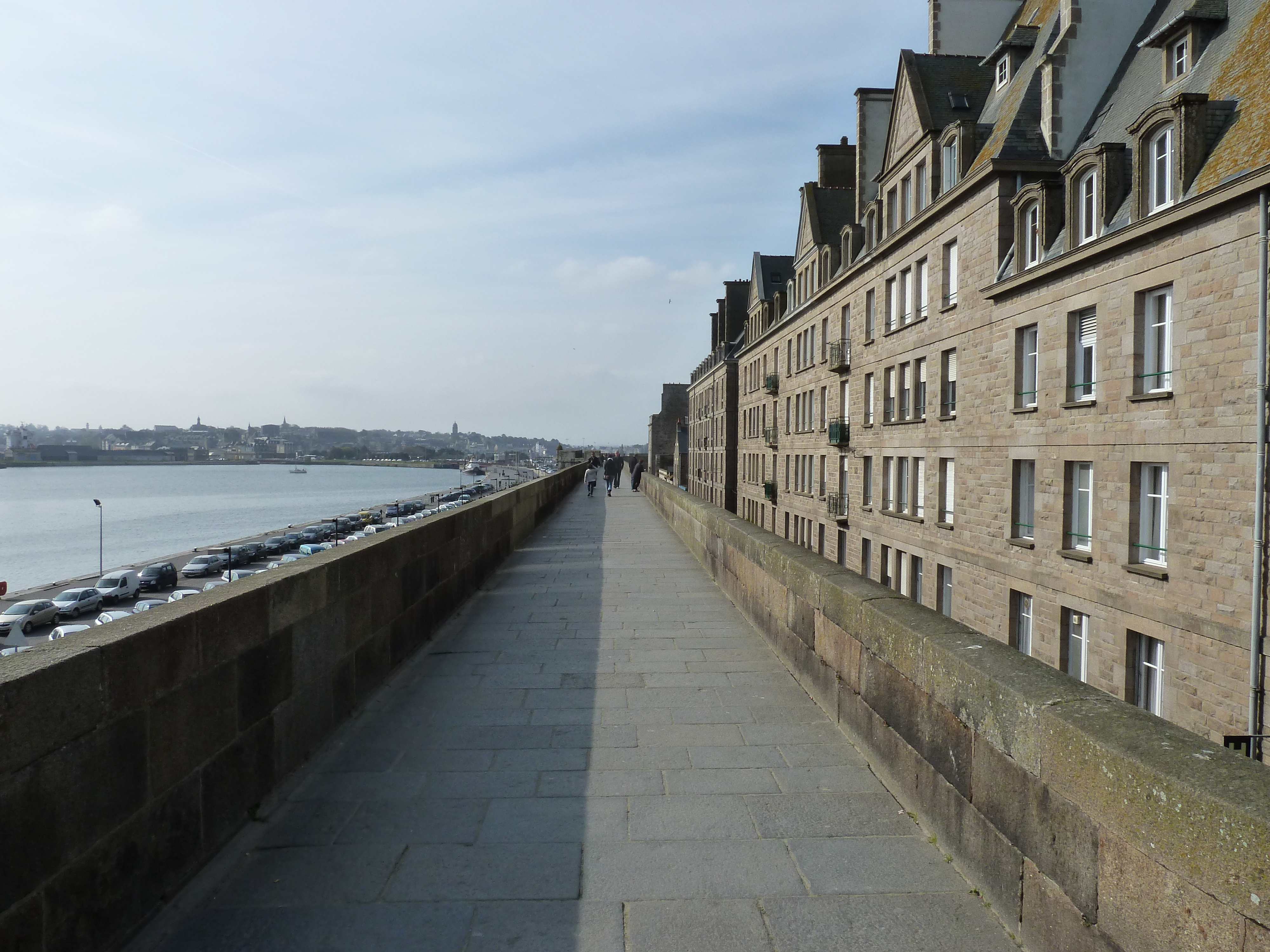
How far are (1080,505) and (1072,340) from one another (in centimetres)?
367

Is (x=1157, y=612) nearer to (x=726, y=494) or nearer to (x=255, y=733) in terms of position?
(x=255, y=733)

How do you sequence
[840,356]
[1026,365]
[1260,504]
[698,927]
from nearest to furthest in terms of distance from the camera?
[698,927], [1260,504], [1026,365], [840,356]

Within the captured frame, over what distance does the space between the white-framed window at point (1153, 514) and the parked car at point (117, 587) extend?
1931 inches

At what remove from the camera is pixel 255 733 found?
13.4ft

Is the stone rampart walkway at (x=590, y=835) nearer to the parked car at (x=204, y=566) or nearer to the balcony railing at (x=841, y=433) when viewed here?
the balcony railing at (x=841, y=433)

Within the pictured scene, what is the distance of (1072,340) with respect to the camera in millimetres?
20547

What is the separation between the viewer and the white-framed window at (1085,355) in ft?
64.7

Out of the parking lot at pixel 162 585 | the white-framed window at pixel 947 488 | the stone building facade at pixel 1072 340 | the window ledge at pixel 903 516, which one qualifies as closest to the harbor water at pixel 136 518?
the parking lot at pixel 162 585

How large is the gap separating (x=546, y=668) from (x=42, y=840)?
175 inches

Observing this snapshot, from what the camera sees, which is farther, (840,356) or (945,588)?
(840,356)

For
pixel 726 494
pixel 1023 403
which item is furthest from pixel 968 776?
pixel 726 494

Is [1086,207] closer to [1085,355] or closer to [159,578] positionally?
[1085,355]

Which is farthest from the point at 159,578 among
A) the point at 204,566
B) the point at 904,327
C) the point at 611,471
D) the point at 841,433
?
the point at 904,327

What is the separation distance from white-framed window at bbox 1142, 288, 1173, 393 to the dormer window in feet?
18.9
